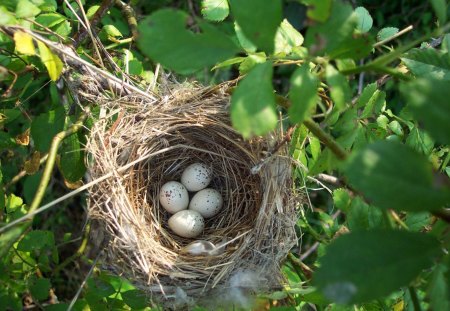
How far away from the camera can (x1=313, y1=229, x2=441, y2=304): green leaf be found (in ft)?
2.20

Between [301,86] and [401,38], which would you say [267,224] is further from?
[401,38]

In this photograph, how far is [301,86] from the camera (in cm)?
81

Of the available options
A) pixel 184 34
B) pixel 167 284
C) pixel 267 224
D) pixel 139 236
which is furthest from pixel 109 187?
pixel 184 34

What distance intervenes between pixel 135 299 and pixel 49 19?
720 mm

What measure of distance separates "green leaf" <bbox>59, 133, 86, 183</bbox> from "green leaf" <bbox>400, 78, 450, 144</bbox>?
1.03m

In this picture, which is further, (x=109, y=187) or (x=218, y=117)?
(x=218, y=117)

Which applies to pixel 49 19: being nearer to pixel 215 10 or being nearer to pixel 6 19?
pixel 6 19

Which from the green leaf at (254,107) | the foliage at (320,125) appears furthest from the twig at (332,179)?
the green leaf at (254,107)

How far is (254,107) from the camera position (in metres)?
0.76

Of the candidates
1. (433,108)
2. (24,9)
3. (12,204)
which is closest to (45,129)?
(12,204)

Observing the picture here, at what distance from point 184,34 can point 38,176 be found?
48.5 inches

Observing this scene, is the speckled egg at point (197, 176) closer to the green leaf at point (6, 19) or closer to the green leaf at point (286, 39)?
the green leaf at point (286, 39)

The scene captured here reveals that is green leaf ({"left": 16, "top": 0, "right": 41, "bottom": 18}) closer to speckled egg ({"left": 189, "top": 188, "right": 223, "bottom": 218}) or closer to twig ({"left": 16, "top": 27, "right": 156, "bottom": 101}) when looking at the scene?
twig ({"left": 16, "top": 27, "right": 156, "bottom": 101})

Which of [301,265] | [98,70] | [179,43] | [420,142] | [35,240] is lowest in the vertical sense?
[301,265]
